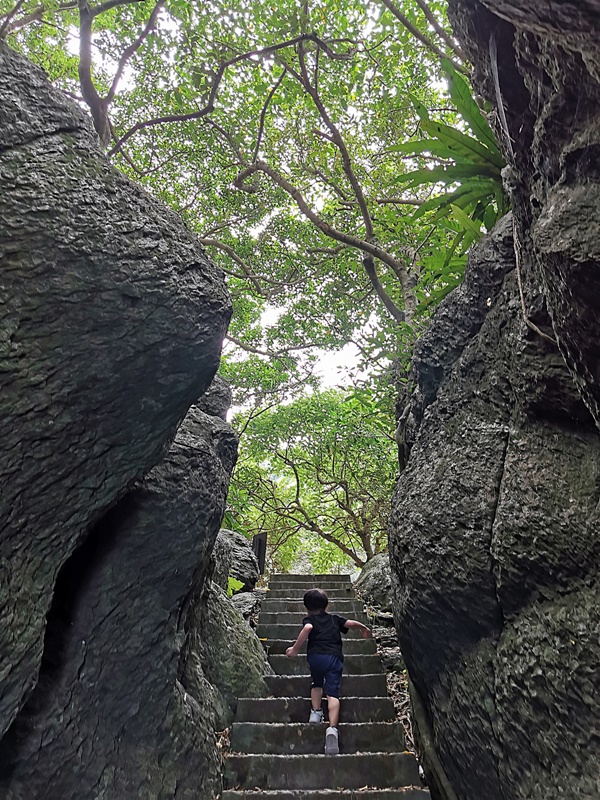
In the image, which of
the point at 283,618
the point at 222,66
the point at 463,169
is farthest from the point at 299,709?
the point at 222,66

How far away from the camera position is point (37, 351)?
2436 mm

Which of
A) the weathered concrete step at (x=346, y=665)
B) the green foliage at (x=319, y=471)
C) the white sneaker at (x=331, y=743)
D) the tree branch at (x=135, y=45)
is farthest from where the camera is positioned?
the green foliage at (x=319, y=471)

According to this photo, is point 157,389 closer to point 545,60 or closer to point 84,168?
point 84,168

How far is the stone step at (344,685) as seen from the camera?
4832 mm

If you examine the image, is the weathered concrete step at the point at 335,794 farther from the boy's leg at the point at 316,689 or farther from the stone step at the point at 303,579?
the stone step at the point at 303,579

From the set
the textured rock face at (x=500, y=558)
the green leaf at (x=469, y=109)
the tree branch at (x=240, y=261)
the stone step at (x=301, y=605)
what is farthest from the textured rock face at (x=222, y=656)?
the tree branch at (x=240, y=261)

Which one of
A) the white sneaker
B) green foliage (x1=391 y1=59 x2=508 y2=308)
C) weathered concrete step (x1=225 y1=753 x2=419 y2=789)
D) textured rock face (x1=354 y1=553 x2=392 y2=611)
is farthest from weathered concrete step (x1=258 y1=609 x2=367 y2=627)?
green foliage (x1=391 y1=59 x2=508 y2=308)

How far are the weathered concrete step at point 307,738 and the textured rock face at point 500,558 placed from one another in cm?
59

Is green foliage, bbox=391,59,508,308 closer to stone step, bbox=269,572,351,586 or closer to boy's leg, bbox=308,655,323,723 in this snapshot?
boy's leg, bbox=308,655,323,723

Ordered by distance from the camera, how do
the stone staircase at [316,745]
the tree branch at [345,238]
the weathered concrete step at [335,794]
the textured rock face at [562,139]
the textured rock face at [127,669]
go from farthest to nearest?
the tree branch at [345,238], the stone staircase at [316,745], the weathered concrete step at [335,794], the textured rock face at [127,669], the textured rock face at [562,139]

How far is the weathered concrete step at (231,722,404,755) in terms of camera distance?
4062 millimetres

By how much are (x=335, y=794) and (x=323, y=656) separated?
113 centimetres

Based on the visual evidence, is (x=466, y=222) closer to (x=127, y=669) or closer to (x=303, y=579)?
(x=127, y=669)

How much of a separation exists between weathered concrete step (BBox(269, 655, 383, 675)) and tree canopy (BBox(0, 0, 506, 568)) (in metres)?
2.72
